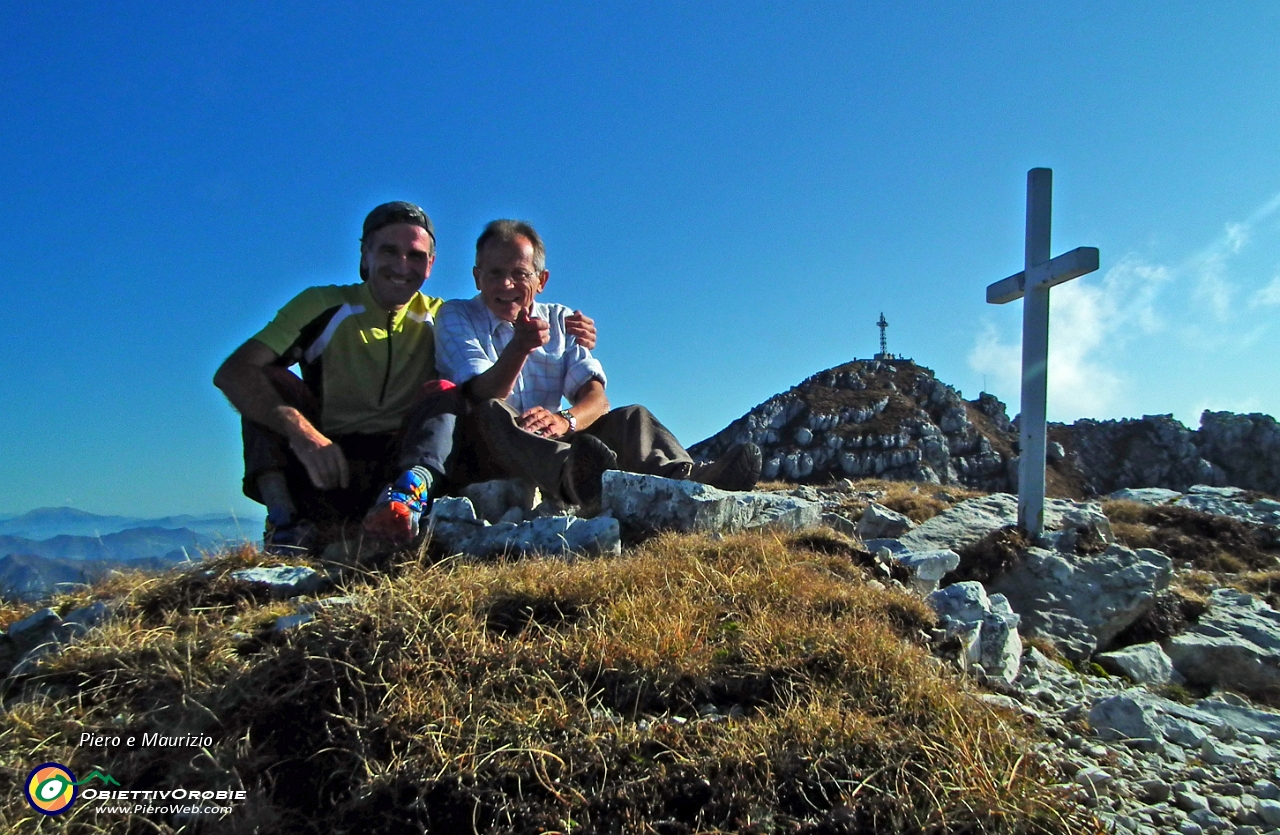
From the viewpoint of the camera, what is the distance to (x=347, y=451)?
5.21 m

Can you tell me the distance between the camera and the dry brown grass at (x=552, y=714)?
2260mm

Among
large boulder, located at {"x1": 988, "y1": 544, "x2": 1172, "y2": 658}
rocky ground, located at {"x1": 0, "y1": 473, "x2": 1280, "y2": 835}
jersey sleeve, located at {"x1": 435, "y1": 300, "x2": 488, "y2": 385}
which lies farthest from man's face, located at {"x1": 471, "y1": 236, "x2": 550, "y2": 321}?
large boulder, located at {"x1": 988, "y1": 544, "x2": 1172, "y2": 658}

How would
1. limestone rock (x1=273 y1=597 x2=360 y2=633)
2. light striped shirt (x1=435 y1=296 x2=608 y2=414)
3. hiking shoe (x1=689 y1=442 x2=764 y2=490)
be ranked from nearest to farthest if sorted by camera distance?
limestone rock (x1=273 y1=597 x2=360 y2=633) < light striped shirt (x1=435 y1=296 x2=608 y2=414) < hiking shoe (x1=689 y1=442 x2=764 y2=490)

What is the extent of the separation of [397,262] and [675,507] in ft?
8.00

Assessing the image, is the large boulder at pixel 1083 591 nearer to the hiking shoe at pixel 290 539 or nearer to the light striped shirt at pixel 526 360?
the light striped shirt at pixel 526 360

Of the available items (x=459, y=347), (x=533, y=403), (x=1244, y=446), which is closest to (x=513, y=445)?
(x=533, y=403)

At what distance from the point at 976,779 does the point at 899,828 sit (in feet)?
0.93

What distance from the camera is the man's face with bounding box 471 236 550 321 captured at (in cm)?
529

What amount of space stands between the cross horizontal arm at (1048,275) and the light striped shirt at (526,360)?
3.97m

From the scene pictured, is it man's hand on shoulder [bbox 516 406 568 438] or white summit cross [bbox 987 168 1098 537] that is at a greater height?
white summit cross [bbox 987 168 1098 537]

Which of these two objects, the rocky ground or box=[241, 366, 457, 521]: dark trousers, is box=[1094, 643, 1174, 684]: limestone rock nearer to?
the rocky ground

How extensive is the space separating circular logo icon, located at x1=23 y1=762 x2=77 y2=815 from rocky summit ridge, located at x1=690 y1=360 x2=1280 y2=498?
3422 centimetres

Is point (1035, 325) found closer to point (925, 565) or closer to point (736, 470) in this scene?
point (925, 565)

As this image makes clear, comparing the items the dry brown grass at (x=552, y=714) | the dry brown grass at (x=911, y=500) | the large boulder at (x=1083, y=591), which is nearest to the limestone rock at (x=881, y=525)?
the dry brown grass at (x=911, y=500)
